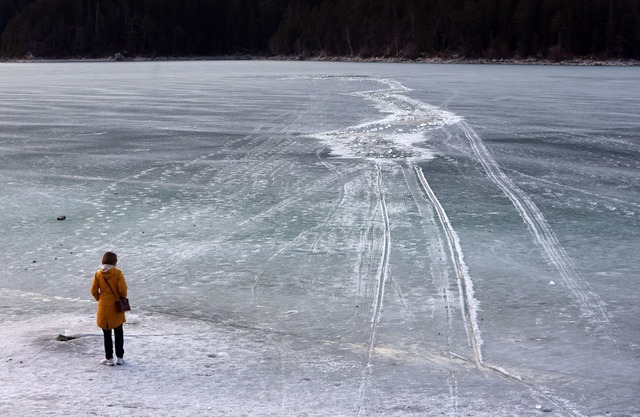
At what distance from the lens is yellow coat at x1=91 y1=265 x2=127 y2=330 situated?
21.1ft

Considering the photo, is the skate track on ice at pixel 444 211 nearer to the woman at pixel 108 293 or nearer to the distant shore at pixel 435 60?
the woman at pixel 108 293

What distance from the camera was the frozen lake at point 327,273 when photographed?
20.1 feet

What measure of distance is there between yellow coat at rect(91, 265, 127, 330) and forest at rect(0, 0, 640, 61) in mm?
101812

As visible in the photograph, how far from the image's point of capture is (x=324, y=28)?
144000 millimetres

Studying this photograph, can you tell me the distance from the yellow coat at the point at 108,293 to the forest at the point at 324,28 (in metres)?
102

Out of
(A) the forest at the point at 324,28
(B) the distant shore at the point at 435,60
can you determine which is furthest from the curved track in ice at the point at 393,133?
(A) the forest at the point at 324,28

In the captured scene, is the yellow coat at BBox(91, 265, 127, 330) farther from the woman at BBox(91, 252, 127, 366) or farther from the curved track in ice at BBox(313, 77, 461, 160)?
the curved track in ice at BBox(313, 77, 461, 160)

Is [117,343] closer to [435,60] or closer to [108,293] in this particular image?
[108,293]

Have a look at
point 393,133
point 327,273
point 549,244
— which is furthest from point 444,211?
point 393,133

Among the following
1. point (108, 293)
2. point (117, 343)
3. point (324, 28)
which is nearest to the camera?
point (108, 293)

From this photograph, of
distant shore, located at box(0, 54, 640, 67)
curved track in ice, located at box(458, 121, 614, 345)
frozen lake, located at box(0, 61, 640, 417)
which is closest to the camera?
frozen lake, located at box(0, 61, 640, 417)

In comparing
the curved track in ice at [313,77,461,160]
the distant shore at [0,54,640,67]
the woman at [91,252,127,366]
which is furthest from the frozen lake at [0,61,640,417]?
the distant shore at [0,54,640,67]

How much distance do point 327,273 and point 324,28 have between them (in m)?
138

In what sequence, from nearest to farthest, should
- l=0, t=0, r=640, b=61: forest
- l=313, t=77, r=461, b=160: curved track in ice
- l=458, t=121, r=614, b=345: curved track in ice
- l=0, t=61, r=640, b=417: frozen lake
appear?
l=0, t=61, r=640, b=417: frozen lake
l=458, t=121, r=614, b=345: curved track in ice
l=313, t=77, r=461, b=160: curved track in ice
l=0, t=0, r=640, b=61: forest
